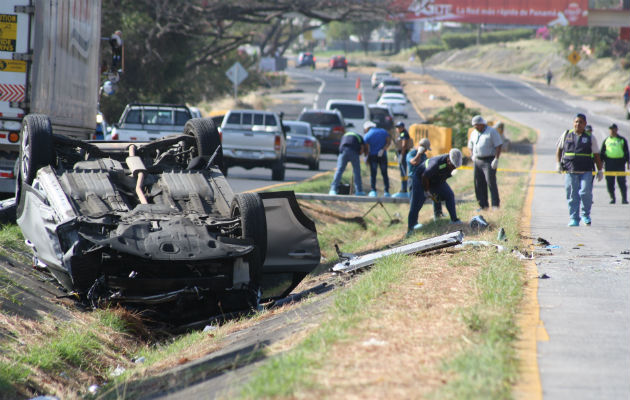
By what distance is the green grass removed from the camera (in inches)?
201

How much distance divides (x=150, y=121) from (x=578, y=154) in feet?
36.7

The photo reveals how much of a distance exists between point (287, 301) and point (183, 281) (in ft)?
6.07

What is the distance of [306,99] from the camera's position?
7050 cm

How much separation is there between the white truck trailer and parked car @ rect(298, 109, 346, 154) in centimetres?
1711

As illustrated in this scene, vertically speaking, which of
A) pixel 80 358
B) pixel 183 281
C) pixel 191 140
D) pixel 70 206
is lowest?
pixel 80 358

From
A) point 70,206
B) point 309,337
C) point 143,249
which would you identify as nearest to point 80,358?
point 143,249

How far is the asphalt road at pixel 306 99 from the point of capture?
938 inches

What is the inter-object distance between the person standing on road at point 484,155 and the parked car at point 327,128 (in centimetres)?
1609

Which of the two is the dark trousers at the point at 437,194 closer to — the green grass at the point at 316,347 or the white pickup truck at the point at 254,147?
the green grass at the point at 316,347

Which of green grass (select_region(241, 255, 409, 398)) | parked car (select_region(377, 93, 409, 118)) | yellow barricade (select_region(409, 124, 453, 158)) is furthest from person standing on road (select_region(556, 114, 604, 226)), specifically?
parked car (select_region(377, 93, 409, 118))

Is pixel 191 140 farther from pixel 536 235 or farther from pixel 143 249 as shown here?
pixel 536 235

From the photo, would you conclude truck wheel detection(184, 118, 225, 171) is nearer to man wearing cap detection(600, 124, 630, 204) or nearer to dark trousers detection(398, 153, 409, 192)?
dark trousers detection(398, 153, 409, 192)

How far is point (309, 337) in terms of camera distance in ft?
21.5

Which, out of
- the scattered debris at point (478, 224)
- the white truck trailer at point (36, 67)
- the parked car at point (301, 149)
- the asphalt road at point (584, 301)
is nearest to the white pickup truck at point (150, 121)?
the white truck trailer at point (36, 67)
